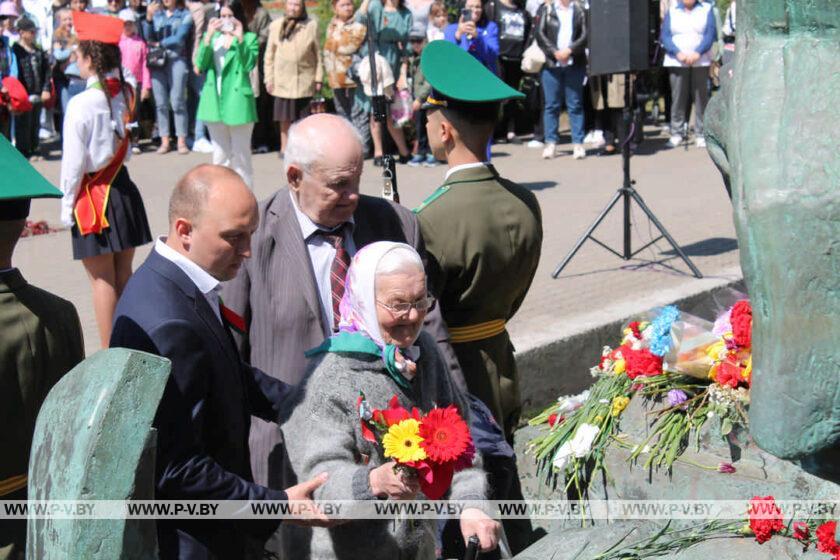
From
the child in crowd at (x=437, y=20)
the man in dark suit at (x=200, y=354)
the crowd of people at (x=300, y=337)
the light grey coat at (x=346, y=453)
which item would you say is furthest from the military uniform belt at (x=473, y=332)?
the child in crowd at (x=437, y=20)

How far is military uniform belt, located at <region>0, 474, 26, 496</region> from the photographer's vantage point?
129 inches

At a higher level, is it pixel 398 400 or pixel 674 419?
pixel 398 400

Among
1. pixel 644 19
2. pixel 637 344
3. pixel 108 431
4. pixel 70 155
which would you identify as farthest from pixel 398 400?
pixel 644 19

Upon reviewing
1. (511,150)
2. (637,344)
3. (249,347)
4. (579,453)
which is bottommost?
(511,150)

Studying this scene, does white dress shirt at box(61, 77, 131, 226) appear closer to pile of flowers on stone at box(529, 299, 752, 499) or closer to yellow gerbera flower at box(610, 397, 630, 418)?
pile of flowers on stone at box(529, 299, 752, 499)

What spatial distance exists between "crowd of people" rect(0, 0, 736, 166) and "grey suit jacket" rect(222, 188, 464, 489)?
28.8 ft

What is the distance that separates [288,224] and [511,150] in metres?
13.4

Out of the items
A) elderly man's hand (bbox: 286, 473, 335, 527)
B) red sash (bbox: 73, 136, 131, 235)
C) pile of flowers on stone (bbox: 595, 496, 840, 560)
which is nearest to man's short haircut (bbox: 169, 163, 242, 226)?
elderly man's hand (bbox: 286, 473, 335, 527)

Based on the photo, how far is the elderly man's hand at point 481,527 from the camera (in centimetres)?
333

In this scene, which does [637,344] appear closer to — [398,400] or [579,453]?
[579,453]

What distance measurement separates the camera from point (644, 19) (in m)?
9.66

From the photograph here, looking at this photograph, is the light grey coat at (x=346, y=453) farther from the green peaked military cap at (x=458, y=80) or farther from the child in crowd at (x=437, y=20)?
the child in crowd at (x=437, y=20)

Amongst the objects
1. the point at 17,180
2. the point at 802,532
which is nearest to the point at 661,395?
the point at 802,532

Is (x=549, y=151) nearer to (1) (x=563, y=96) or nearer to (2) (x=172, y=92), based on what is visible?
(1) (x=563, y=96)
